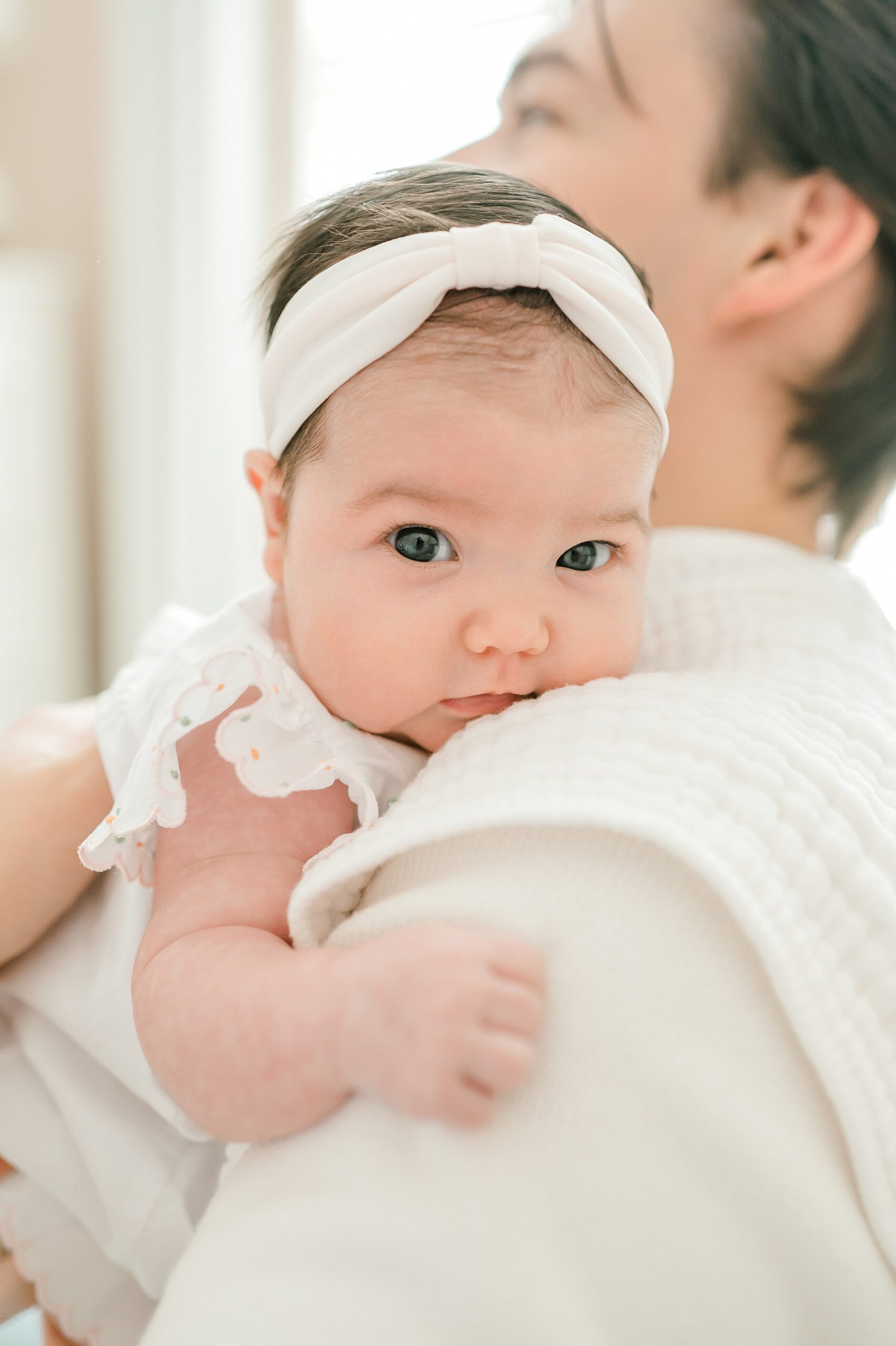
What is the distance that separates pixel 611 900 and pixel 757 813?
4.0 inches

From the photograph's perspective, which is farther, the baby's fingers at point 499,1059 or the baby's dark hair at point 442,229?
the baby's dark hair at point 442,229

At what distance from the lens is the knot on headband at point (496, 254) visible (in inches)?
28.1

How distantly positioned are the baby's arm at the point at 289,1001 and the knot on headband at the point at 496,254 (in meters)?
0.39

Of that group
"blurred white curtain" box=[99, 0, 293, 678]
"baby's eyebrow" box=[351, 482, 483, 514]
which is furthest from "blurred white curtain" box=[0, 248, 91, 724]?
"baby's eyebrow" box=[351, 482, 483, 514]

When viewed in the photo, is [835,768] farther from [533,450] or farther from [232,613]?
[232,613]

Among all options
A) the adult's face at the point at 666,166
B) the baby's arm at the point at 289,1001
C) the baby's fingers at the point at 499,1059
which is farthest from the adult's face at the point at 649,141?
the baby's fingers at the point at 499,1059

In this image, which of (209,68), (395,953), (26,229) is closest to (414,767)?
(395,953)

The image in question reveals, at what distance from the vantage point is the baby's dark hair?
734 millimetres

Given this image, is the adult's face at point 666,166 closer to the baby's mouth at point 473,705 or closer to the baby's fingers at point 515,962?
the baby's mouth at point 473,705

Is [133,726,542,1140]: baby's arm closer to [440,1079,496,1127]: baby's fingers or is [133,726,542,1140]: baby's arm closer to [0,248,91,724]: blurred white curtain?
[440,1079,496,1127]: baby's fingers

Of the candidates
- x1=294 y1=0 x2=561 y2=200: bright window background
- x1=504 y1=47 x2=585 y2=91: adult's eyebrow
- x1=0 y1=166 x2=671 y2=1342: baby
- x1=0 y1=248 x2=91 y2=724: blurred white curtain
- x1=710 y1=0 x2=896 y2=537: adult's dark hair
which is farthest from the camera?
x1=0 y1=248 x2=91 y2=724: blurred white curtain

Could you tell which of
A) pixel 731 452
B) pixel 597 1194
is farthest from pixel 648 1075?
pixel 731 452

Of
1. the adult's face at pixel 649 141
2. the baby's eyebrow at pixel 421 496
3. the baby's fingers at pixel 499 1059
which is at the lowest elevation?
the baby's fingers at pixel 499 1059

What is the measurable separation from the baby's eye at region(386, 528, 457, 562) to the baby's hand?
→ 0.99 ft
